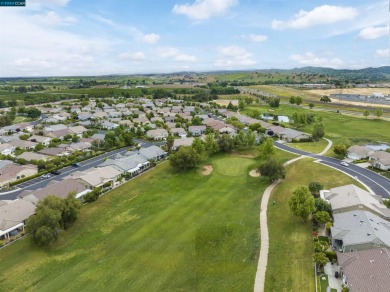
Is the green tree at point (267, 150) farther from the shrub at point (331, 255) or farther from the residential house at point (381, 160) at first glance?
the shrub at point (331, 255)

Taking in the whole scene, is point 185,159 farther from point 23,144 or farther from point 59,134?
point 59,134

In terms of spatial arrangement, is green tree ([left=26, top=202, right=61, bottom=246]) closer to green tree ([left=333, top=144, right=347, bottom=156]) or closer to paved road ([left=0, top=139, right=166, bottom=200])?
paved road ([left=0, top=139, right=166, bottom=200])

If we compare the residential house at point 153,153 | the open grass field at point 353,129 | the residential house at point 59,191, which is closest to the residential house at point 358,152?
the open grass field at point 353,129

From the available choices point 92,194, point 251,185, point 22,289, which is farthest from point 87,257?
point 251,185

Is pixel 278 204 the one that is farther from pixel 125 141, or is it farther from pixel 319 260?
pixel 125 141

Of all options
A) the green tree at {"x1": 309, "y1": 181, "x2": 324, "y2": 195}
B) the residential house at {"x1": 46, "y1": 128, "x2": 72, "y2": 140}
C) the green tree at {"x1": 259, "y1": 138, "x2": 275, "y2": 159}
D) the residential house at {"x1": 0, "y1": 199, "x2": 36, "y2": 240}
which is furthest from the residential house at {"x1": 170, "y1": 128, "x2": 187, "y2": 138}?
the residential house at {"x1": 0, "y1": 199, "x2": 36, "y2": 240}
